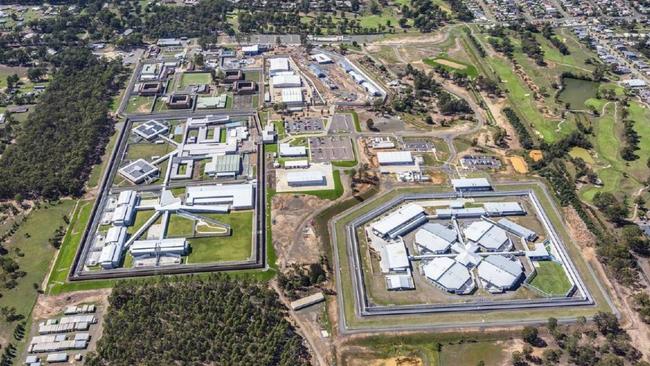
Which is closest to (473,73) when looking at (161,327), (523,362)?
(523,362)

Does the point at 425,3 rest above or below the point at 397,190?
above

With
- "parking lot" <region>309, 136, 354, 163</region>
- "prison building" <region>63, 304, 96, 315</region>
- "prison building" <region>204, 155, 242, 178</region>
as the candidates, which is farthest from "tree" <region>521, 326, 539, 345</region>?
"prison building" <region>63, 304, 96, 315</region>

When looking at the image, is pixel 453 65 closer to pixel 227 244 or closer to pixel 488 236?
pixel 488 236

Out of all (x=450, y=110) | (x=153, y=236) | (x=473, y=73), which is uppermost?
(x=473, y=73)

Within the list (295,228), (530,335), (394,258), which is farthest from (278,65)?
(530,335)

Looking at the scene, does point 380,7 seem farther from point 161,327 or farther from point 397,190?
point 161,327

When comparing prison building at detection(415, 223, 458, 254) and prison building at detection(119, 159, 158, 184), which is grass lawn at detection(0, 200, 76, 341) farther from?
prison building at detection(415, 223, 458, 254)

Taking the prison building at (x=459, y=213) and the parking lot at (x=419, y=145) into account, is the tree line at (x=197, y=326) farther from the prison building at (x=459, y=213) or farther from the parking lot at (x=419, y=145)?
the parking lot at (x=419, y=145)
